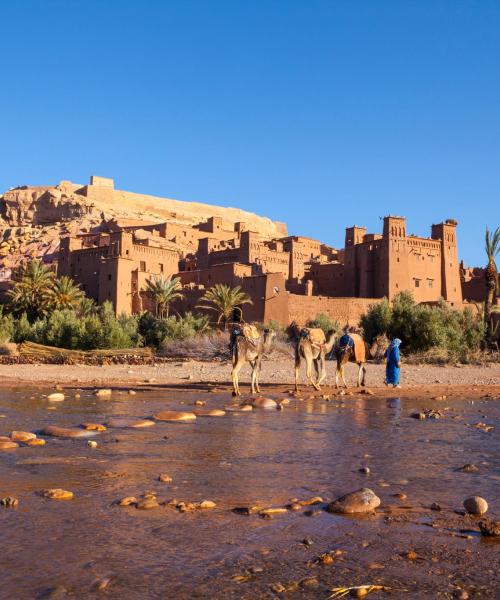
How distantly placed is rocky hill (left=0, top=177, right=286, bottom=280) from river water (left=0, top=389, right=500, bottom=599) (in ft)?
181

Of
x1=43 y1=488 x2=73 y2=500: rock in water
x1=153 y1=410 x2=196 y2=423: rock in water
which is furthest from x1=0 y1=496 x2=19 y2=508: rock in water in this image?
x1=153 y1=410 x2=196 y2=423: rock in water

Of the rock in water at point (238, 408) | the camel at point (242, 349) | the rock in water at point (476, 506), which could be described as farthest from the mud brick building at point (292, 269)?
the rock in water at point (476, 506)

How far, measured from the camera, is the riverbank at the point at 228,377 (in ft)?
48.2

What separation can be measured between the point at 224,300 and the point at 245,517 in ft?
101

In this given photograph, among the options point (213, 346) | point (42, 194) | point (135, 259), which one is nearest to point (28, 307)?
point (135, 259)

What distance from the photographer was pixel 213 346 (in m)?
23.9

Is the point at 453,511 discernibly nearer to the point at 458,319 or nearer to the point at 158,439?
the point at 158,439

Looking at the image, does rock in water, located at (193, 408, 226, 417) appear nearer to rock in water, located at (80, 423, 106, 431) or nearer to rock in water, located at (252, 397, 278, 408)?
rock in water, located at (252, 397, 278, 408)

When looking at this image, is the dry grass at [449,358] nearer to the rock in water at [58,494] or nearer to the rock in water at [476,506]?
the rock in water at [476,506]

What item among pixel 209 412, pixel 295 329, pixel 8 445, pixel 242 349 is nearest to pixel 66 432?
pixel 8 445

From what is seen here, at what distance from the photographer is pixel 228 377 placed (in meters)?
17.7

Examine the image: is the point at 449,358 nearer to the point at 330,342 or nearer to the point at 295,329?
the point at 295,329

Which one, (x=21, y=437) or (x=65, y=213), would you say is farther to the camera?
(x=65, y=213)

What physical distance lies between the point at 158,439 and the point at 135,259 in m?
39.1
